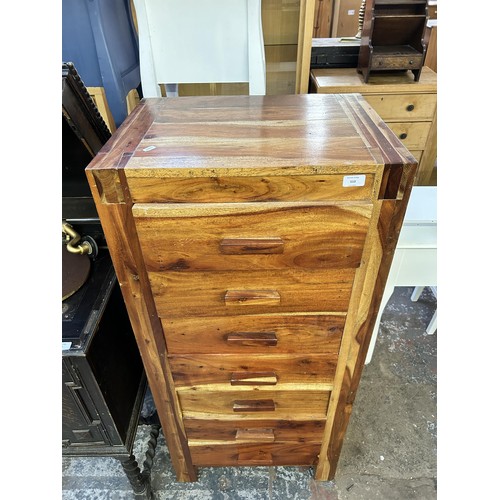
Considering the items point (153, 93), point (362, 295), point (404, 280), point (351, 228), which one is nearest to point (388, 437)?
point (404, 280)

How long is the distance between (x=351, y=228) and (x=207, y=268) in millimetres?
258

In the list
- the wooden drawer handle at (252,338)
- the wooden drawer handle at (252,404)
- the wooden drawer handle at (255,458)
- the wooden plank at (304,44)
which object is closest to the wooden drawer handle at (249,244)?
the wooden drawer handle at (252,338)

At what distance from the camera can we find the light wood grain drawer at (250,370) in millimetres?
792

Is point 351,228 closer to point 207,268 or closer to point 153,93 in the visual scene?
point 207,268

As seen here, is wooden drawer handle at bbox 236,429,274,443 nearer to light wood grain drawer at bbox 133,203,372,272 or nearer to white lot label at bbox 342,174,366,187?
light wood grain drawer at bbox 133,203,372,272

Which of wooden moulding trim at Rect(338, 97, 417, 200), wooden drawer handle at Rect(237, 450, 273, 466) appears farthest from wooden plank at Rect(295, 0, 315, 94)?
wooden drawer handle at Rect(237, 450, 273, 466)

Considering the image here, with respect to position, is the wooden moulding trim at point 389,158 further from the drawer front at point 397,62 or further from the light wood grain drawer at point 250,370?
the drawer front at point 397,62

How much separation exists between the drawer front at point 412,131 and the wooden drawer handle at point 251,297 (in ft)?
3.01

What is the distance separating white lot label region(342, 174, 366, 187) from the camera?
21.7 inches

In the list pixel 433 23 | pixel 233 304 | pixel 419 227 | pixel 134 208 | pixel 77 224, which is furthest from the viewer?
pixel 433 23

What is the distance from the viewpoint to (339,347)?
77 centimetres

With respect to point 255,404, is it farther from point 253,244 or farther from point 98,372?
point 253,244

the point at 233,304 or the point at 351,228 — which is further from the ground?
the point at 351,228

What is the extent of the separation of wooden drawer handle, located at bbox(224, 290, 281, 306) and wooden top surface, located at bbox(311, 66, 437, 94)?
831 mm
